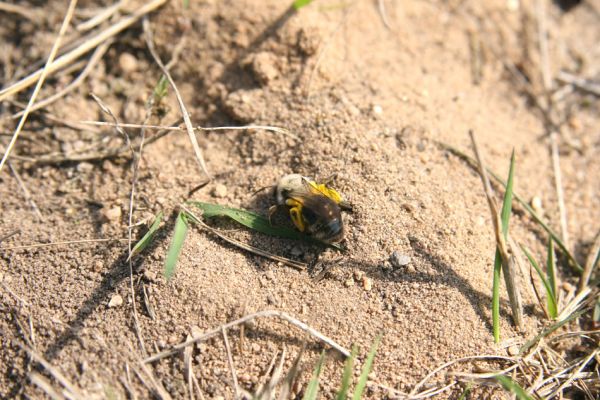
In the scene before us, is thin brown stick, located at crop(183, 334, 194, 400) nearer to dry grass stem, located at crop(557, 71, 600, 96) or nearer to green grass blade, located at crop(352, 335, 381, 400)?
green grass blade, located at crop(352, 335, 381, 400)

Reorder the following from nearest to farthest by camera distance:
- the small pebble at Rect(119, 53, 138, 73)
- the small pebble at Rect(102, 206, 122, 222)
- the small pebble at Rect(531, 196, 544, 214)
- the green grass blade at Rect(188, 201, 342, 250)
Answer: the green grass blade at Rect(188, 201, 342, 250) < the small pebble at Rect(102, 206, 122, 222) < the small pebble at Rect(531, 196, 544, 214) < the small pebble at Rect(119, 53, 138, 73)

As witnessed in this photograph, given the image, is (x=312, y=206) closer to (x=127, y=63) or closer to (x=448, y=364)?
(x=448, y=364)

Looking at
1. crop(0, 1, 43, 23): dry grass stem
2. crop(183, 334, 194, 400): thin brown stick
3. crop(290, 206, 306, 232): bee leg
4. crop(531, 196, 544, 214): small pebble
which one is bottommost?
crop(183, 334, 194, 400): thin brown stick

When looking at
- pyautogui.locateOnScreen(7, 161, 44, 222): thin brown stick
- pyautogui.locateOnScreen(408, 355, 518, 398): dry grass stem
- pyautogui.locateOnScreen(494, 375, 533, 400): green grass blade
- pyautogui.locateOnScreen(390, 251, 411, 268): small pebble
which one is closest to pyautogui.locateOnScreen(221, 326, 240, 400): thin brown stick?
pyautogui.locateOnScreen(408, 355, 518, 398): dry grass stem

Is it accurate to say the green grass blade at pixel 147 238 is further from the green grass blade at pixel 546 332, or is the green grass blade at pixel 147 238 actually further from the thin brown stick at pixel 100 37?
the green grass blade at pixel 546 332

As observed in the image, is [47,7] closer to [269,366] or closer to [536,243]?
[269,366]

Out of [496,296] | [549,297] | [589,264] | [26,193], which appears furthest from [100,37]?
[589,264]
